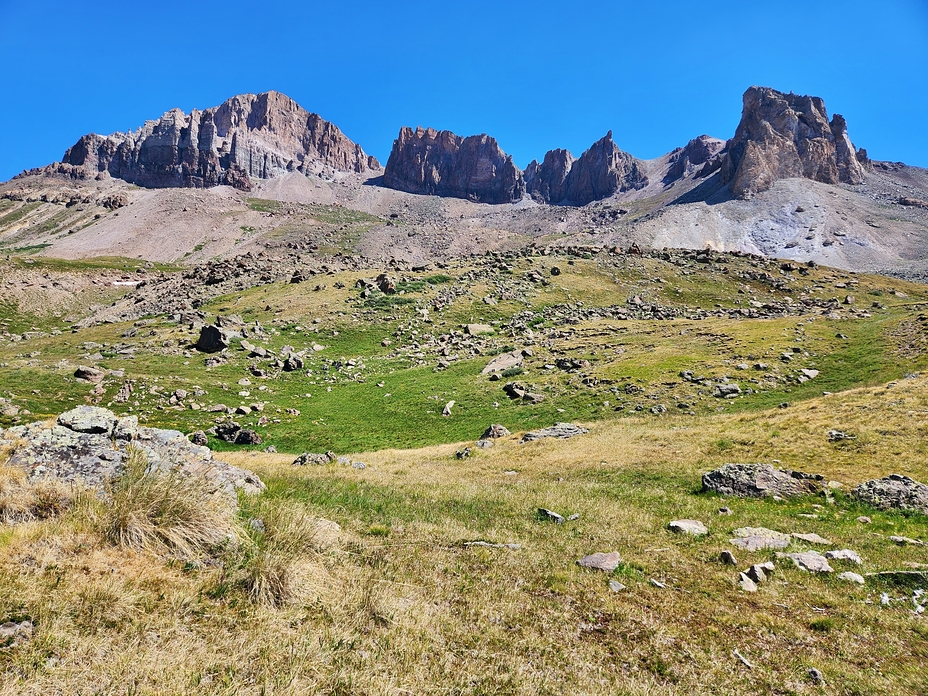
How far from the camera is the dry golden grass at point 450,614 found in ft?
14.6

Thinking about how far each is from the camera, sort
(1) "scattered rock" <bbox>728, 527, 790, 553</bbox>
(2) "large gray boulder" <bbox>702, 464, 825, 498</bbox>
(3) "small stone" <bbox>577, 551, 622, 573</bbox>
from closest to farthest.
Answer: (3) "small stone" <bbox>577, 551, 622, 573</bbox>
(1) "scattered rock" <bbox>728, 527, 790, 553</bbox>
(2) "large gray boulder" <bbox>702, 464, 825, 498</bbox>

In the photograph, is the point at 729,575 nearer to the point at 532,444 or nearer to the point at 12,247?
the point at 532,444

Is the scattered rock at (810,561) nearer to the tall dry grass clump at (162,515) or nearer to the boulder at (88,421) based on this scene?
the tall dry grass clump at (162,515)

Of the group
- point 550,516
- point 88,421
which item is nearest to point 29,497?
point 88,421

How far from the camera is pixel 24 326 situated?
2714 inches

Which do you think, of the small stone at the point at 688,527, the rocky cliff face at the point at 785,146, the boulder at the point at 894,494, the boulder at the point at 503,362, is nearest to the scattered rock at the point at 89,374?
the boulder at the point at 503,362

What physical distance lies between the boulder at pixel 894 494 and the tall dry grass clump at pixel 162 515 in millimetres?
16815

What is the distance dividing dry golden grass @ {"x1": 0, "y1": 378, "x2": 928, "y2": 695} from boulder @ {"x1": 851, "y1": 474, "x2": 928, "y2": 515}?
691mm

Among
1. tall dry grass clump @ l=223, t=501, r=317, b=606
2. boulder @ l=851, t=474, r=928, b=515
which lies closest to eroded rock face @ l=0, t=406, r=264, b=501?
tall dry grass clump @ l=223, t=501, r=317, b=606

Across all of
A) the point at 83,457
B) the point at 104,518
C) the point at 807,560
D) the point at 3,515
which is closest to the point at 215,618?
the point at 104,518

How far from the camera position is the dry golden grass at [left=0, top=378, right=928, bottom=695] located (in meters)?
4.46

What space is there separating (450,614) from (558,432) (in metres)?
20.3

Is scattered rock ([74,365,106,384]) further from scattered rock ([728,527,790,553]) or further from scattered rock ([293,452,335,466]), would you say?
scattered rock ([728,527,790,553])

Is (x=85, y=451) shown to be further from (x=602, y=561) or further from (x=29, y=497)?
(x=602, y=561)
